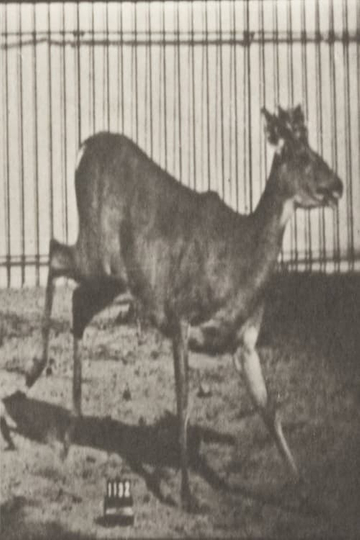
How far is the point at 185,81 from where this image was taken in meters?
4.29

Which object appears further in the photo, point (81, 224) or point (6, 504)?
point (81, 224)

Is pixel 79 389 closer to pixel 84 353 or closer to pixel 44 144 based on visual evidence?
pixel 84 353

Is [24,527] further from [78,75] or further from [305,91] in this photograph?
[305,91]

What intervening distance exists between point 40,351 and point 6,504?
571mm

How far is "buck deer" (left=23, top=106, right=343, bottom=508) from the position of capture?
4.04 meters

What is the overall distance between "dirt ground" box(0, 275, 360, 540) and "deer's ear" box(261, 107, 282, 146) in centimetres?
52

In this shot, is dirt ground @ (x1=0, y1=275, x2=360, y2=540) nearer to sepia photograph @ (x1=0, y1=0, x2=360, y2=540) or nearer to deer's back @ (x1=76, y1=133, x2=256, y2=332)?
sepia photograph @ (x1=0, y1=0, x2=360, y2=540)

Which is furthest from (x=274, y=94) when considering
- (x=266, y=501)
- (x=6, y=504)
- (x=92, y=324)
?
(x=6, y=504)

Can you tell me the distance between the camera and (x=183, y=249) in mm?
4105

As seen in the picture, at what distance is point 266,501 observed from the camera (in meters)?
3.93

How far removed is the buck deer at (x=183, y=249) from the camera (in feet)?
13.3

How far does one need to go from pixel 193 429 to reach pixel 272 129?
1154mm

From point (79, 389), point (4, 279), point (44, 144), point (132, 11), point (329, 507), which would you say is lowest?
point (329, 507)

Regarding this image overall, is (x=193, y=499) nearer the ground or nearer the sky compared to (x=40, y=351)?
nearer the ground
